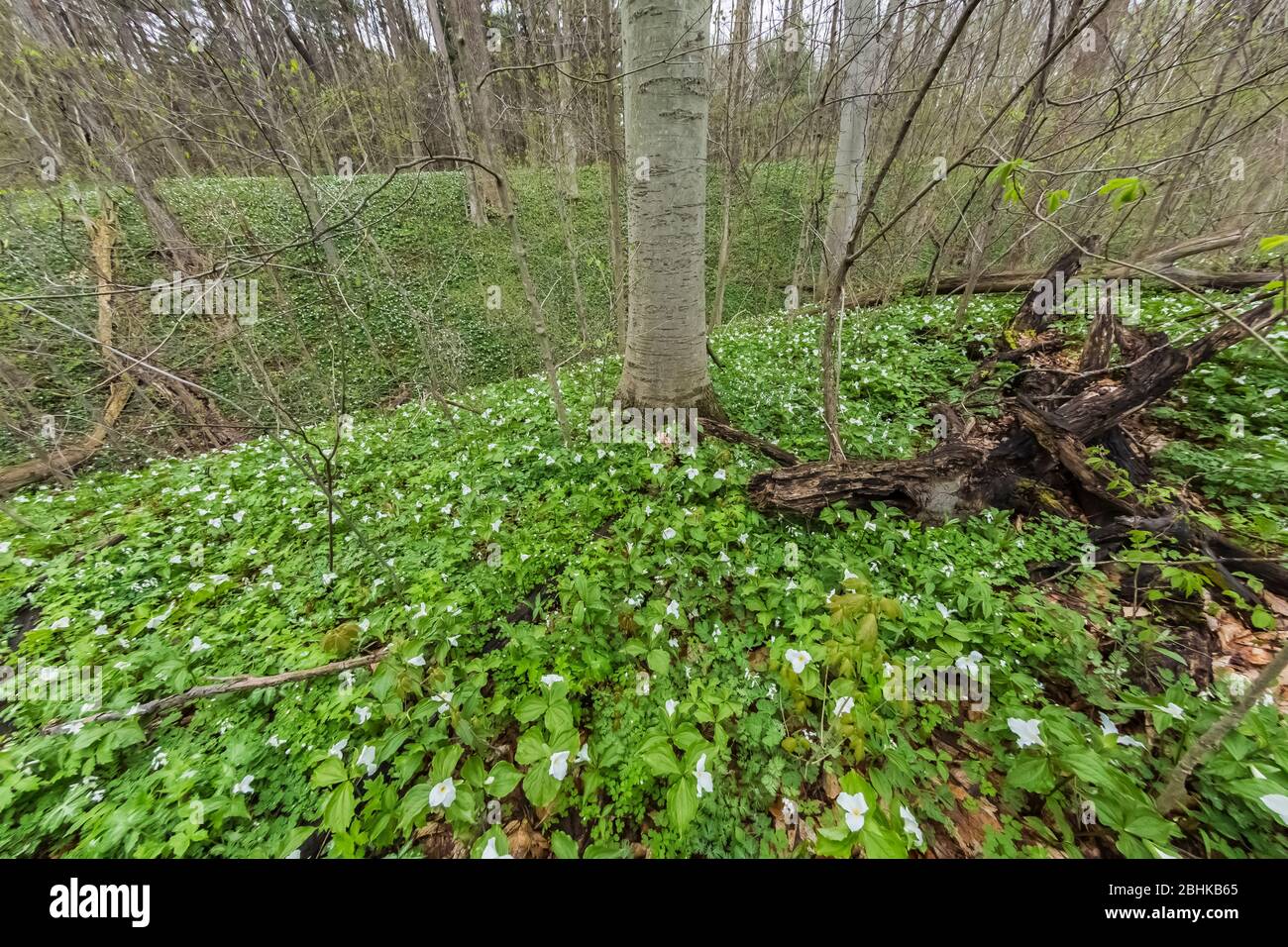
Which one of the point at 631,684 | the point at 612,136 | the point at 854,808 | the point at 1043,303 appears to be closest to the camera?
the point at 854,808

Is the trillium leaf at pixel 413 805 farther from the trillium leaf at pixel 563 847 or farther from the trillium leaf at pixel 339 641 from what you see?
the trillium leaf at pixel 339 641

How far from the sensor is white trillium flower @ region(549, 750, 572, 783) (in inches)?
56.2

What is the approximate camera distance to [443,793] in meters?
1.45

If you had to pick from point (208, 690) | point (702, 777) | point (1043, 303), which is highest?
point (1043, 303)

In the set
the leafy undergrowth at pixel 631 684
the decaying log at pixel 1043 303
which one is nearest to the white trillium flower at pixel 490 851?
the leafy undergrowth at pixel 631 684

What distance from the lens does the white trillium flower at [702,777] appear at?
144 centimetres

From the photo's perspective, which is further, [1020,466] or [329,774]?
[1020,466]

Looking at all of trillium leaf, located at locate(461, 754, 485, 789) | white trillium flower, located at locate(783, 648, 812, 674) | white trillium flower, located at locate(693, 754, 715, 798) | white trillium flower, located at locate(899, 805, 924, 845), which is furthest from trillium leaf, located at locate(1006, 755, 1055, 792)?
trillium leaf, located at locate(461, 754, 485, 789)

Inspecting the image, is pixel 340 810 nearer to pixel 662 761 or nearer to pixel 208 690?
pixel 662 761

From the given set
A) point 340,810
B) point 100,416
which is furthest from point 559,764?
point 100,416

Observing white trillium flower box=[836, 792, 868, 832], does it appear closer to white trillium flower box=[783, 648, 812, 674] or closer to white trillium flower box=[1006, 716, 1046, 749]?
white trillium flower box=[783, 648, 812, 674]

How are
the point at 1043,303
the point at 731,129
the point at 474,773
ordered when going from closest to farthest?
the point at 474,773, the point at 1043,303, the point at 731,129

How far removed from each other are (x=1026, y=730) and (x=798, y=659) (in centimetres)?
73
